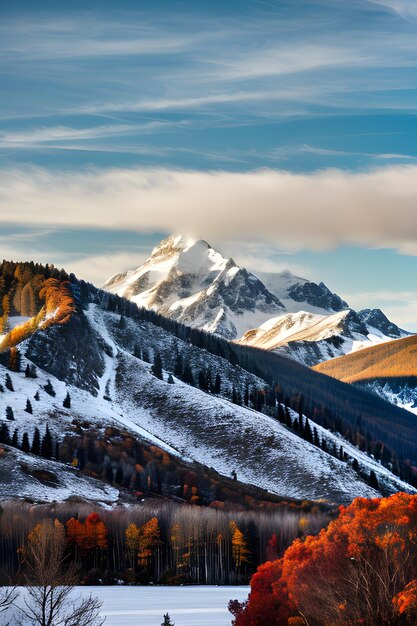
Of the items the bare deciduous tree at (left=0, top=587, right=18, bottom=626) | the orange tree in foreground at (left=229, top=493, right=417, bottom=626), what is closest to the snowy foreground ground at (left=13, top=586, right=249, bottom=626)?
the orange tree in foreground at (left=229, top=493, right=417, bottom=626)

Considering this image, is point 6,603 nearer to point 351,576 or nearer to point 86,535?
point 351,576

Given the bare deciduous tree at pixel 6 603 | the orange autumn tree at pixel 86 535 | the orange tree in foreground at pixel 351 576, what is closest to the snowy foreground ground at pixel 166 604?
the orange tree in foreground at pixel 351 576

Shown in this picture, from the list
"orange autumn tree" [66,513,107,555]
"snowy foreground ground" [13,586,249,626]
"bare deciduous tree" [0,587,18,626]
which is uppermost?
"orange autumn tree" [66,513,107,555]

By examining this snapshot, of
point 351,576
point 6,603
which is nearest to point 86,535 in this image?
point 6,603

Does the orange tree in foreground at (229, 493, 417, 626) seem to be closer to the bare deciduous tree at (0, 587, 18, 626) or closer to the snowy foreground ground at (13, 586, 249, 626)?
the snowy foreground ground at (13, 586, 249, 626)

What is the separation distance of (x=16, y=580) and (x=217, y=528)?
43.6 m

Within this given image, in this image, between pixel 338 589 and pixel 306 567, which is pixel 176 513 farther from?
pixel 338 589

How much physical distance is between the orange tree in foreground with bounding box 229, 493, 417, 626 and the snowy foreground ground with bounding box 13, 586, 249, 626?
8562 millimetres

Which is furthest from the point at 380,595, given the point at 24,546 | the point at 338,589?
the point at 24,546

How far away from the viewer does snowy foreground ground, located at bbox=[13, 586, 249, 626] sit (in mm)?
104938

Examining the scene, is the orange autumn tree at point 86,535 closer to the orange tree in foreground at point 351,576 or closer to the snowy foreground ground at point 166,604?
the snowy foreground ground at point 166,604

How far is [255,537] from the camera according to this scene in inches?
6491

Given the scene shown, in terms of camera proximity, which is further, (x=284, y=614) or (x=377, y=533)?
(x=284, y=614)

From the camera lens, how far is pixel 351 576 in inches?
2608
